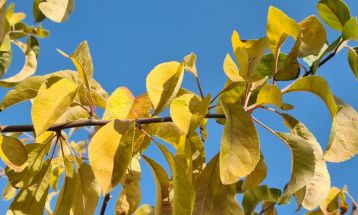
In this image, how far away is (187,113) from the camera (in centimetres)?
80

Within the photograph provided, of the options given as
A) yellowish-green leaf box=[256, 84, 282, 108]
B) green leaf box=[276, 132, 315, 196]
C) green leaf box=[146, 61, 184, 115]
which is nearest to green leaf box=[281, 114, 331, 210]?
green leaf box=[276, 132, 315, 196]

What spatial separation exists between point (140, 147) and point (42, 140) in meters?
0.22

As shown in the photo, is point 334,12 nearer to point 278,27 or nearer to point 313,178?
point 278,27

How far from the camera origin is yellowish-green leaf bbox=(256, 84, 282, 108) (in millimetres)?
825

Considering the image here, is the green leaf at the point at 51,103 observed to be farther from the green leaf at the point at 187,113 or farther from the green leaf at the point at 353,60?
the green leaf at the point at 353,60

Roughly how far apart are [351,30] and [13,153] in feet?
2.28

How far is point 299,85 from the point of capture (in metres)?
0.87

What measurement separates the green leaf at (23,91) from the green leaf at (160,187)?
25 cm

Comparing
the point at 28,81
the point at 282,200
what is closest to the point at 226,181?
the point at 282,200

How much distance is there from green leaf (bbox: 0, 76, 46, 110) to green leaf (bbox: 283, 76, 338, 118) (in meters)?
0.47

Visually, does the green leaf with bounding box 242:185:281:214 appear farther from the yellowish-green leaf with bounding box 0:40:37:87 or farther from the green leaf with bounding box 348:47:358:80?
the yellowish-green leaf with bounding box 0:40:37:87

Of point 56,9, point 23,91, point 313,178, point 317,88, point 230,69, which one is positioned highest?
point 56,9

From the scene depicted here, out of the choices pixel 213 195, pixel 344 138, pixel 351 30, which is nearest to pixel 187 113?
pixel 213 195

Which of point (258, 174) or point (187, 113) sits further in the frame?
point (258, 174)
